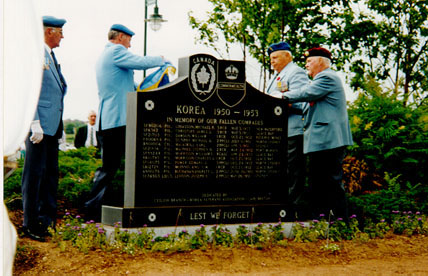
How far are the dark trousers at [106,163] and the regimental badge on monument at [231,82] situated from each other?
1.31 metres

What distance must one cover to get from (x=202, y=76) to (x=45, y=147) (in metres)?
1.93

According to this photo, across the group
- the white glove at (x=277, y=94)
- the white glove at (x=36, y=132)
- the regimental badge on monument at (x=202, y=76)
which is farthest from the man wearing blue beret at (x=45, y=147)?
the white glove at (x=277, y=94)

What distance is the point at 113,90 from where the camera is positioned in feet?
23.8

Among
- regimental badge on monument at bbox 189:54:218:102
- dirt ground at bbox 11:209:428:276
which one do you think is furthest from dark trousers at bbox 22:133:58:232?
regimental badge on monument at bbox 189:54:218:102

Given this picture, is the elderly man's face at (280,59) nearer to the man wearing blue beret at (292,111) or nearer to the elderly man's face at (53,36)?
the man wearing blue beret at (292,111)

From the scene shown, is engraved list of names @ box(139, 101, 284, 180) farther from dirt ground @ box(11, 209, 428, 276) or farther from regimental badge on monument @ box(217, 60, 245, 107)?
dirt ground @ box(11, 209, 428, 276)

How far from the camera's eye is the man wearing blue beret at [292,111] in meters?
7.79

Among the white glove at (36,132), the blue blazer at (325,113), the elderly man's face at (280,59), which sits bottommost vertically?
the white glove at (36,132)

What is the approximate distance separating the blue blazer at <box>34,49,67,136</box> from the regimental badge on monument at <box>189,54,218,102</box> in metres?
1.49

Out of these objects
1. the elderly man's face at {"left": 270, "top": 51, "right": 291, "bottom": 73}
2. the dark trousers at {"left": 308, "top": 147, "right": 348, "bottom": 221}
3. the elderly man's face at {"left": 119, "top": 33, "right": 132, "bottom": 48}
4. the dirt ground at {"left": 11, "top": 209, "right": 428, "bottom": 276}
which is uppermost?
the elderly man's face at {"left": 119, "top": 33, "right": 132, "bottom": 48}

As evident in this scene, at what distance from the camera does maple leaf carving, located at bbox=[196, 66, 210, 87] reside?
688cm

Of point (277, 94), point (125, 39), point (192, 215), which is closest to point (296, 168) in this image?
point (277, 94)

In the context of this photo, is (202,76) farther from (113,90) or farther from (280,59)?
(280,59)

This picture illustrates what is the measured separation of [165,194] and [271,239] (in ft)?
4.28
